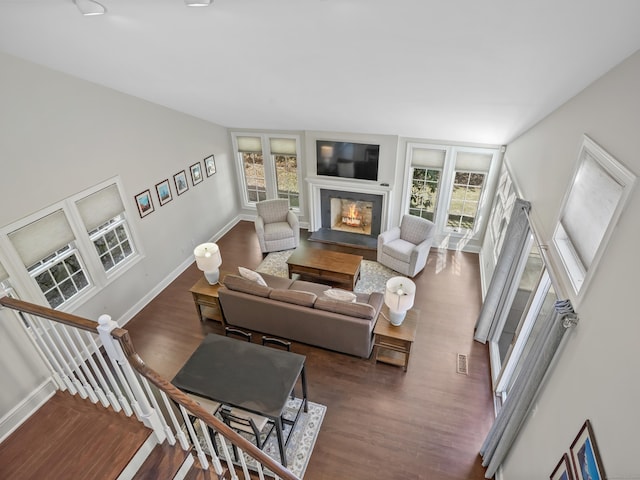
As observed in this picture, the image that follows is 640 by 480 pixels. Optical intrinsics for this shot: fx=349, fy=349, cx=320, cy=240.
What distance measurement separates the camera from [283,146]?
7.58 m

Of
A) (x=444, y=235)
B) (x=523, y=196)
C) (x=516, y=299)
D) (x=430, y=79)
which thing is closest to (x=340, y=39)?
(x=430, y=79)

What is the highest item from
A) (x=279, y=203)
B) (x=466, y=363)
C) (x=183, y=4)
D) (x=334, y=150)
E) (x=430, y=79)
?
(x=183, y=4)

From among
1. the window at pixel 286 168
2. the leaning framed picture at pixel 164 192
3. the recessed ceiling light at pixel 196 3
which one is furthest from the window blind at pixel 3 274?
the window at pixel 286 168

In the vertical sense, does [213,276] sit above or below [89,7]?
below

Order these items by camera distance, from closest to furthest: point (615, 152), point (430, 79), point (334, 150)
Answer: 1. point (615, 152)
2. point (430, 79)
3. point (334, 150)

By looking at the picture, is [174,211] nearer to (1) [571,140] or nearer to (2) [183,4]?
(2) [183,4]

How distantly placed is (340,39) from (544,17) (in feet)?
4.75

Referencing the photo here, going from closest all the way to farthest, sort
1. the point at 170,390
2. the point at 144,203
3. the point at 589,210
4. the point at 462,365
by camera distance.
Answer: the point at 170,390, the point at 589,210, the point at 462,365, the point at 144,203

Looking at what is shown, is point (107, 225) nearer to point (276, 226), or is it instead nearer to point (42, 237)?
point (42, 237)

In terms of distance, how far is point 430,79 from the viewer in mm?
3434

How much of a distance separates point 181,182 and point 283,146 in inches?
90.8

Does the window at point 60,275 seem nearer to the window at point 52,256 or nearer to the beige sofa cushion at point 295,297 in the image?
the window at point 52,256

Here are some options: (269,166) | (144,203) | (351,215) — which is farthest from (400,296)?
(269,166)

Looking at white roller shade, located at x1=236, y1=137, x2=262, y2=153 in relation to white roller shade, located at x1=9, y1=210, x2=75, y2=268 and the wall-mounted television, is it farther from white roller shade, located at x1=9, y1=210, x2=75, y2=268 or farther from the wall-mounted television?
white roller shade, located at x1=9, y1=210, x2=75, y2=268
